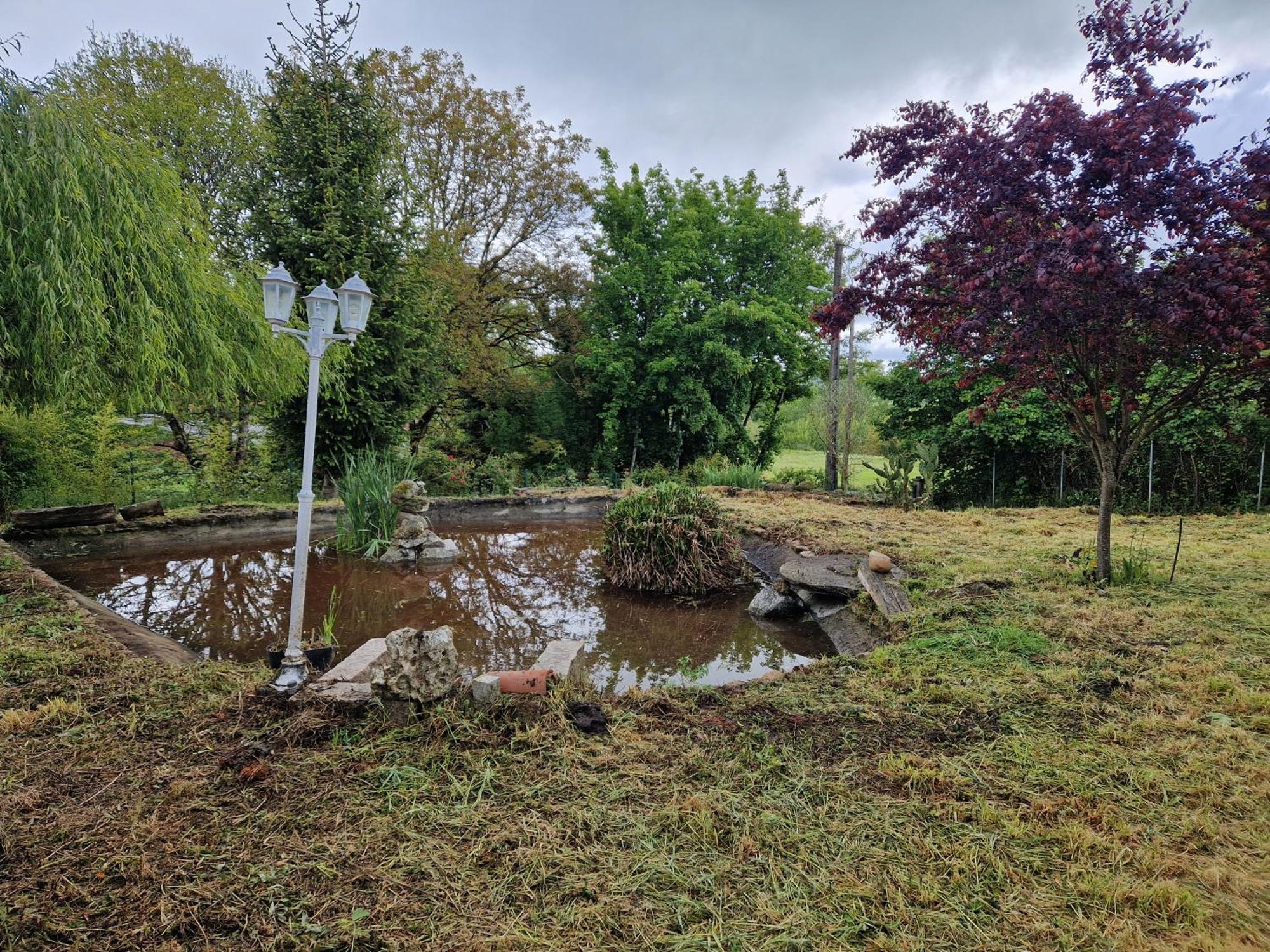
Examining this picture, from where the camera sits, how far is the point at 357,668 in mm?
2760

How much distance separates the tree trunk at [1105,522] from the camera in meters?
4.05

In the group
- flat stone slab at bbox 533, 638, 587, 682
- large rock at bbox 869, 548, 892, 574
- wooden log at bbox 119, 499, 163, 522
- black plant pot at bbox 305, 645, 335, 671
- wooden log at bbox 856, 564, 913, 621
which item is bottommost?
black plant pot at bbox 305, 645, 335, 671

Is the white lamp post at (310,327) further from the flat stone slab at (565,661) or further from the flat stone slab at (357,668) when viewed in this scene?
the flat stone slab at (565,661)

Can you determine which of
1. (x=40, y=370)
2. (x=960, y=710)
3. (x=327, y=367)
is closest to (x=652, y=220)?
(x=327, y=367)

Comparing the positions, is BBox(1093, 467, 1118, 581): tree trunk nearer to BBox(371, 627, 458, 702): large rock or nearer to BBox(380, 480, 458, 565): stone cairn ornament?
BBox(371, 627, 458, 702): large rock

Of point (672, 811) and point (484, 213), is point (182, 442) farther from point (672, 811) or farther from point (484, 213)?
point (672, 811)

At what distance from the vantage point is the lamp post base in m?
Result: 2.55

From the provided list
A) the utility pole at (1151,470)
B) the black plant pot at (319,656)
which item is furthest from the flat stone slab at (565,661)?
the utility pole at (1151,470)

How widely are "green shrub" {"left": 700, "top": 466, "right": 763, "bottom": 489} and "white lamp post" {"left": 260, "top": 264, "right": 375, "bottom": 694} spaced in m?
8.94

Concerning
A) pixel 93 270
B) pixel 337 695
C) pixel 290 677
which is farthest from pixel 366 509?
pixel 337 695

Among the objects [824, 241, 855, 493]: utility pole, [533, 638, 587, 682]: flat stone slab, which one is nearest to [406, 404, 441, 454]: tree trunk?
[824, 241, 855, 493]: utility pole

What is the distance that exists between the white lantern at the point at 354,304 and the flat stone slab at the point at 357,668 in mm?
1674

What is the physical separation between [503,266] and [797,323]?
6.63 meters

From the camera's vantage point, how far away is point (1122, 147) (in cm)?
321
